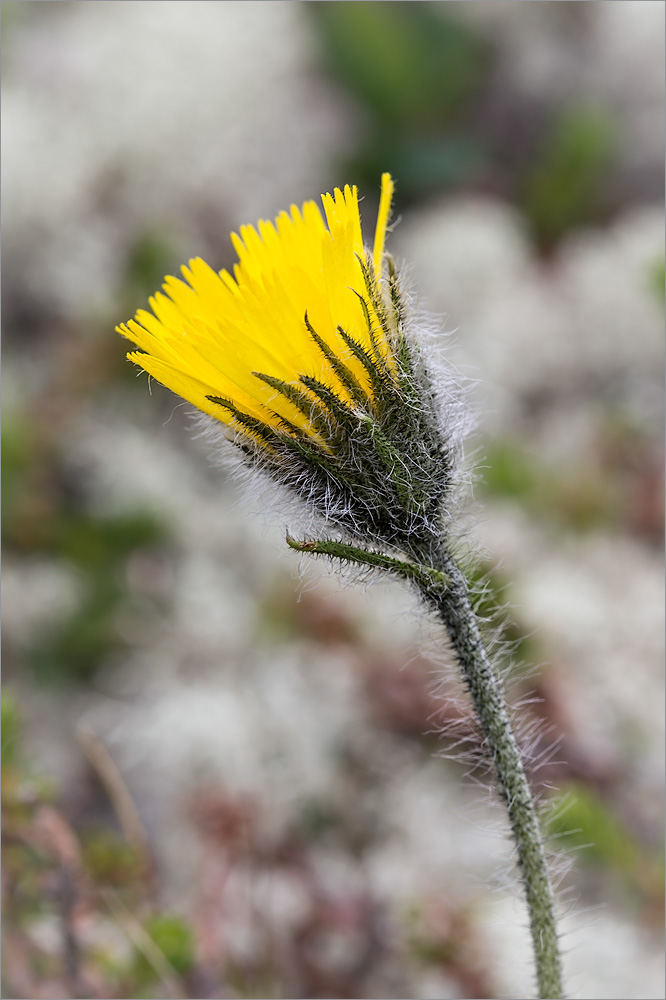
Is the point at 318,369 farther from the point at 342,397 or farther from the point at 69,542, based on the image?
the point at 69,542

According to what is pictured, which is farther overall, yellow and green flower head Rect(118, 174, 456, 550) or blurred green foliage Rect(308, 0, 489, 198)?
blurred green foliage Rect(308, 0, 489, 198)

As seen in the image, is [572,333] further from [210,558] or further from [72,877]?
[72,877]

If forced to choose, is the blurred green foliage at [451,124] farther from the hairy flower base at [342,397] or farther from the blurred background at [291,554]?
the hairy flower base at [342,397]

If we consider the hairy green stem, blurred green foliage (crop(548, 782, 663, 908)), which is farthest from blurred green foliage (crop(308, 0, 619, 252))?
the hairy green stem

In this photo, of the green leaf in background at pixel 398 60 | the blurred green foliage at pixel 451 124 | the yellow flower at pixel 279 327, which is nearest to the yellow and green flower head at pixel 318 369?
the yellow flower at pixel 279 327

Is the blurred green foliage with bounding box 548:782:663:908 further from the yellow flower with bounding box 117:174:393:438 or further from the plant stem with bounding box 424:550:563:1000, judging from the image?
the yellow flower with bounding box 117:174:393:438
